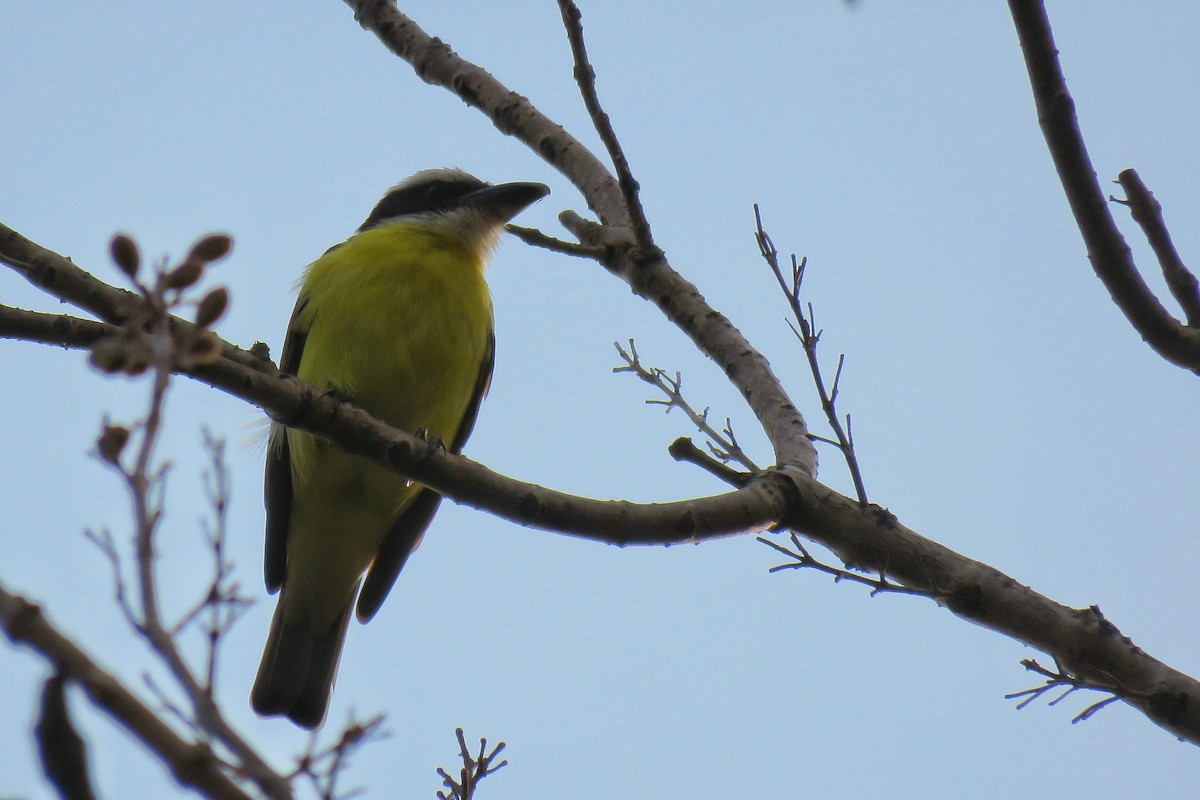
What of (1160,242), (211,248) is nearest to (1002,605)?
(1160,242)

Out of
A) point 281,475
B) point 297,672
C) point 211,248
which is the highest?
point 281,475

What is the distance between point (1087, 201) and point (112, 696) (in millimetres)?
2345

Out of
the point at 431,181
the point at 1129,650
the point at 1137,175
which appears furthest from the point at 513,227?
the point at 431,181

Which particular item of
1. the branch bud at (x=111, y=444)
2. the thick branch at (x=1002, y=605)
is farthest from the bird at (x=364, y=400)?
the branch bud at (x=111, y=444)

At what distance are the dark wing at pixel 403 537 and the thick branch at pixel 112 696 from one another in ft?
15.6

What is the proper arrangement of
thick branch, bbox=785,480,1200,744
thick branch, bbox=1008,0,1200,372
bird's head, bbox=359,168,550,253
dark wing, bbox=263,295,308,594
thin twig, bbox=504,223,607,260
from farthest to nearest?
bird's head, bbox=359,168,550,253 → dark wing, bbox=263,295,308,594 → thin twig, bbox=504,223,607,260 → thick branch, bbox=785,480,1200,744 → thick branch, bbox=1008,0,1200,372

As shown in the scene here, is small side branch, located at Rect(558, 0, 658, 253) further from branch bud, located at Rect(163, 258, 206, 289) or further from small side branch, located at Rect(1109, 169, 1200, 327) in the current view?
branch bud, located at Rect(163, 258, 206, 289)

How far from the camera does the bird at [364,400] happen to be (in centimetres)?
509

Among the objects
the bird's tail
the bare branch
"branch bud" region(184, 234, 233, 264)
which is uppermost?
the bird's tail

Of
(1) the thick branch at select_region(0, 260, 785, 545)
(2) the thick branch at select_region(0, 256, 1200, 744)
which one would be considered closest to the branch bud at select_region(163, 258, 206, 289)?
(1) the thick branch at select_region(0, 260, 785, 545)

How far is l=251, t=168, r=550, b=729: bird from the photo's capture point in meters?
5.09

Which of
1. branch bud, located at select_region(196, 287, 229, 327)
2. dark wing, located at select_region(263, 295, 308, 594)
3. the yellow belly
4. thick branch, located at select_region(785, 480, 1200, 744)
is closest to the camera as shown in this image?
branch bud, located at select_region(196, 287, 229, 327)

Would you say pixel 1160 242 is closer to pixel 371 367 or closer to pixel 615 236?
pixel 615 236

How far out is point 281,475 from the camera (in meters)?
5.61
